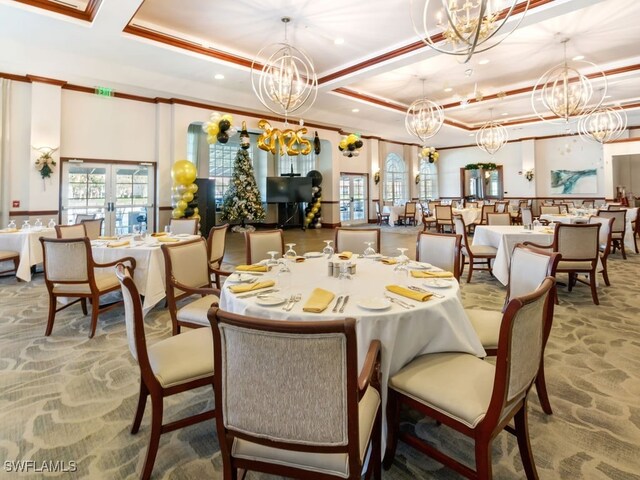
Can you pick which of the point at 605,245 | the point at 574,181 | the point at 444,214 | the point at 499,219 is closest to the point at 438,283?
the point at 605,245

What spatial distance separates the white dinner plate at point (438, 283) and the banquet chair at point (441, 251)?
0.92 m

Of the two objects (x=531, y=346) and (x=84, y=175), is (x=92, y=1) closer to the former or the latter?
(x=84, y=175)

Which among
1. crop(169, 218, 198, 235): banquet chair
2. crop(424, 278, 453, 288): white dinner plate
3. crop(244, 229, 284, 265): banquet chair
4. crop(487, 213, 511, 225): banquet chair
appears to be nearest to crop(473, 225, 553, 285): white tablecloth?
crop(487, 213, 511, 225): banquet chair

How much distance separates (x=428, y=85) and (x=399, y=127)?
13.5 ft

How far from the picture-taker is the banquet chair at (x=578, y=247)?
418cm

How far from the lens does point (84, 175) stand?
8.14 metres

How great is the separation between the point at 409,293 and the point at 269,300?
2.49 ft

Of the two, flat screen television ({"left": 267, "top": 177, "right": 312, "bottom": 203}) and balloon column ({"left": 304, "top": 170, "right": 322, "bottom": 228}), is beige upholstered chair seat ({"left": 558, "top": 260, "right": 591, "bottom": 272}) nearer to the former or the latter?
flat screen television ({"left": 267, "top": 177, "right": 312, "bottom": 203})

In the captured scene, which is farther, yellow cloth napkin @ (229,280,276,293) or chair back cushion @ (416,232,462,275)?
chair back cushion @ (416,232,462,275)

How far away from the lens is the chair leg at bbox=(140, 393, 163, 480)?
1600 mm

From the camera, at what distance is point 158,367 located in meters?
1.70

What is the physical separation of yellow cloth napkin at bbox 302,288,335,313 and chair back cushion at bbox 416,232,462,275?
63.8 inches

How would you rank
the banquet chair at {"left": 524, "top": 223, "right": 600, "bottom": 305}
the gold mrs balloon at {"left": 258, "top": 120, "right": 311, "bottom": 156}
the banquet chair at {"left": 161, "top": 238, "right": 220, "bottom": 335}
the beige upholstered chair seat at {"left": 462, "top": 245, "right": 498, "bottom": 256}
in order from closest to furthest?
the banquet chair at {"left": 161, "top": 238, "right": 220, "bottom": 335} < the banquet chair at {"left": 524, "top": 223, "right": 600, "bottom": 305} < the beige upholstered chair seat at {"left": 462, "top": 245, "right": 498, "bottom": 256} < the gold mrs balloon at {"left": 258, "top": 120, "right": 311, "bottom": 156}

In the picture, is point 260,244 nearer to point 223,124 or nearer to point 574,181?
point 223,124
